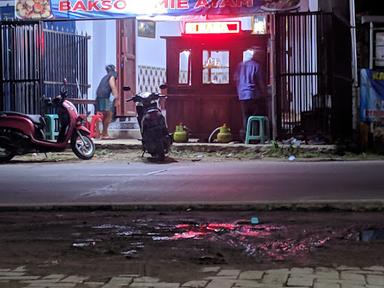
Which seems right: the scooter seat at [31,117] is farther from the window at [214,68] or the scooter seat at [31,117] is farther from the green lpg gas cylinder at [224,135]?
the window at [214,68]

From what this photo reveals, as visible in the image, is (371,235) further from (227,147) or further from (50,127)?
(50,127)

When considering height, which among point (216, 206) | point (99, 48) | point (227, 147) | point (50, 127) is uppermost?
point (99, 48)

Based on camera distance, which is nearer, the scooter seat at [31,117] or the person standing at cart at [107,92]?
the scooter seat at [31,117]

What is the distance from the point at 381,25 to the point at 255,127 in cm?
343

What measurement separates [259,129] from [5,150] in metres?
5.40

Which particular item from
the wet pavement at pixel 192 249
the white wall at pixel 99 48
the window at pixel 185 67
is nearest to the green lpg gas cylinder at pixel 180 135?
the window at pixel 185 67

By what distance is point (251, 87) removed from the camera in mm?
13766

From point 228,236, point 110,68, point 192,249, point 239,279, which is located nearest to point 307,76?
point 110,68

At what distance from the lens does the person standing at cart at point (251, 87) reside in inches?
544

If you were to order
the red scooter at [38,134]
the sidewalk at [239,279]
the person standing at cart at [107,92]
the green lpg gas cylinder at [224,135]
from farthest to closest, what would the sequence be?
the person standing at cart at [107,92] → the green lpg gas cylinder at [224,135] → the red scooter at [38,134] → the sidewalk at [239,279]

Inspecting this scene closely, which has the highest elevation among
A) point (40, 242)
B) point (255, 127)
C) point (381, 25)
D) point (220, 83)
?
point (381, 25)

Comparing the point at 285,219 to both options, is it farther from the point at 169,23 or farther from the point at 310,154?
the point at 169,23

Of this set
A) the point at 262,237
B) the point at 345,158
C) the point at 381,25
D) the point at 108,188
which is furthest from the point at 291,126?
the point at 262,237

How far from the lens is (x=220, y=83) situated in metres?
14.7
